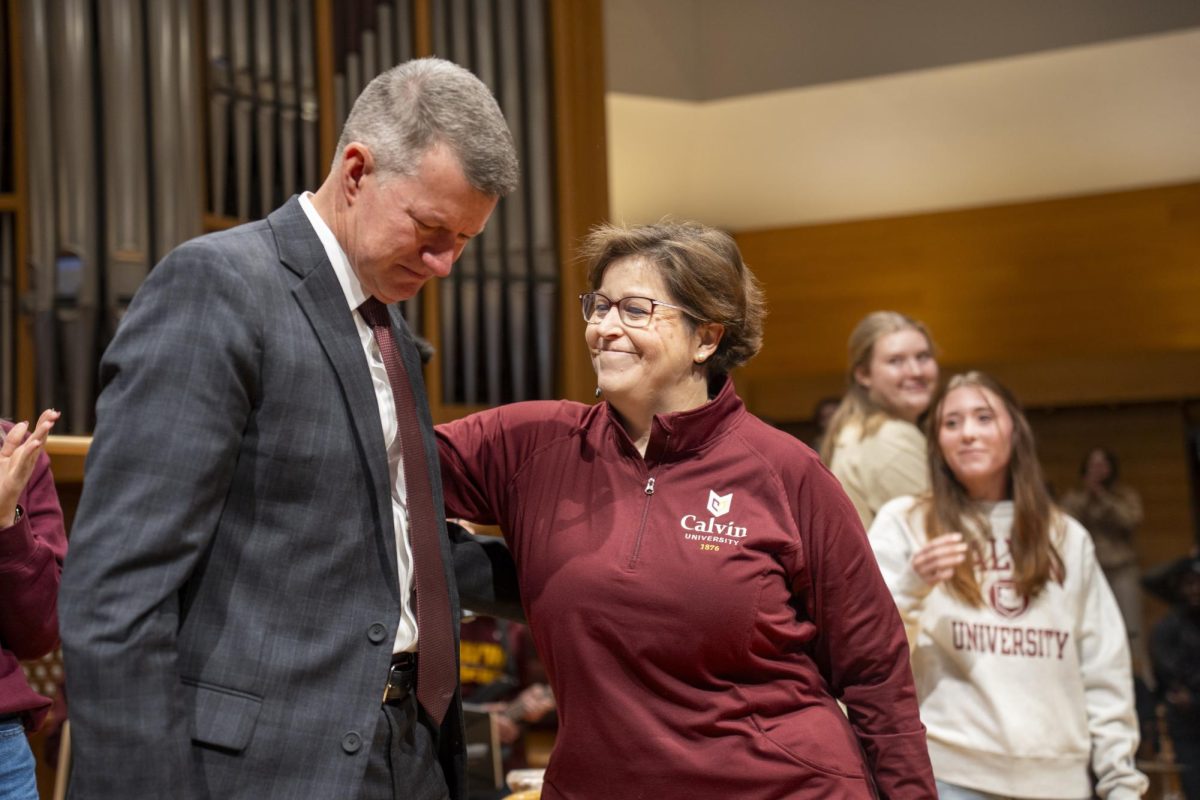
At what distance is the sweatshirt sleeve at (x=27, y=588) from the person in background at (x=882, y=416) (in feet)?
6.87

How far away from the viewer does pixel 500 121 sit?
1.68m

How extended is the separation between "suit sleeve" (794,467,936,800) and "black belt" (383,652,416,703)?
0.64 meters

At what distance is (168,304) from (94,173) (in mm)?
2892

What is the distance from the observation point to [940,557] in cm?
278

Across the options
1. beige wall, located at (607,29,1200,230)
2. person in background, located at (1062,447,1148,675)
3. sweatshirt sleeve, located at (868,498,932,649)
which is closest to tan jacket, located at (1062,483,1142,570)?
person in background, located at (1062,447,1148,675)

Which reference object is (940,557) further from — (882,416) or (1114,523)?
(1114,523)

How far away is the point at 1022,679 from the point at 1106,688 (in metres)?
0.21

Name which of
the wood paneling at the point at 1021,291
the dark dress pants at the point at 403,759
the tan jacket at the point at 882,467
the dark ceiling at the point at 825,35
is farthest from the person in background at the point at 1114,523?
the dark dress pants at the point at 403,759

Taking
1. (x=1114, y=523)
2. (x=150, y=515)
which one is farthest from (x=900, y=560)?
(x=1114, y=523)

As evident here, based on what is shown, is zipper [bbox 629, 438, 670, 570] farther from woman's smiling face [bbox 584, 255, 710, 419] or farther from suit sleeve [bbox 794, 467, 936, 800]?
suit sleeve [bbox 794, 467, 936, 800]

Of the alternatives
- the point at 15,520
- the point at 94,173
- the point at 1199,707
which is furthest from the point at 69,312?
the point at 1199,707

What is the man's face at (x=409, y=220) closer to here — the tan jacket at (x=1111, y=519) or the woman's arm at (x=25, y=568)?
the woman's arm at (x=25, y=568)

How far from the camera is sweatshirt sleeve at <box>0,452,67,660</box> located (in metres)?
2.00

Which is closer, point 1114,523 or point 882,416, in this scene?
point 882,416
